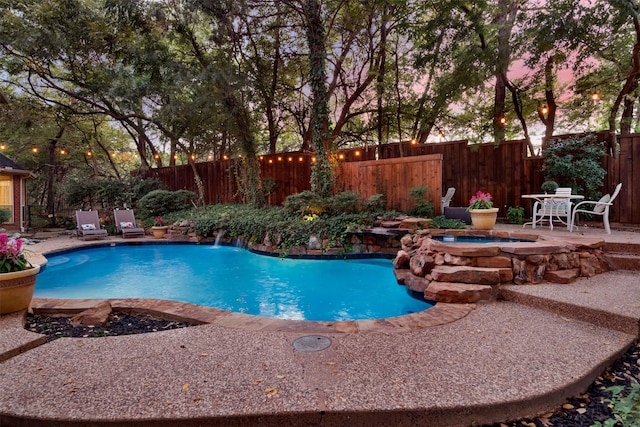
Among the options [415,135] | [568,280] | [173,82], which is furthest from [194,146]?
[568,280]

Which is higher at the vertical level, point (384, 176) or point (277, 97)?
point (277, 97)

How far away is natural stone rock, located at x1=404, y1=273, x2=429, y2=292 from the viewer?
4.09 meters

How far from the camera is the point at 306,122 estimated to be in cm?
1381

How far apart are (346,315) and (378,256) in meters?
3.02

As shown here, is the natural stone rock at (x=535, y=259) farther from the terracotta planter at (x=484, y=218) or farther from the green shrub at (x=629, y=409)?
the green shrub at (x=629, y=409)

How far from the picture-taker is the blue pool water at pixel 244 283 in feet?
13.9

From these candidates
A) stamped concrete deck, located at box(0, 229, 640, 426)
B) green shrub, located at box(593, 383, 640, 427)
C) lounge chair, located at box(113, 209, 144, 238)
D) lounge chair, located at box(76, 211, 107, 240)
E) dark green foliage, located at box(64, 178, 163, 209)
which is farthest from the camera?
dark green foliage, located at box(64, 178, 163, 209)

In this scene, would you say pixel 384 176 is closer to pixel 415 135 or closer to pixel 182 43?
pixel 415 135

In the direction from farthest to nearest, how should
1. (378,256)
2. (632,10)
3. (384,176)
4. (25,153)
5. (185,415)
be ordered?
(25,153) < (384,176) < (378,256) < (632,10) < (185,415)

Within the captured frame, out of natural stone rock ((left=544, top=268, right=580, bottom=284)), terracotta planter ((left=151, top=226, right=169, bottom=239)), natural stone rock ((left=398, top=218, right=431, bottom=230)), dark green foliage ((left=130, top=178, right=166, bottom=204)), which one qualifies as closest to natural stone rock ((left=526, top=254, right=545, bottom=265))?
natural stone rock ((left=544, top=268, right=580, bottom=284))

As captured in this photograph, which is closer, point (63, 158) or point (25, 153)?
point (25, 153)

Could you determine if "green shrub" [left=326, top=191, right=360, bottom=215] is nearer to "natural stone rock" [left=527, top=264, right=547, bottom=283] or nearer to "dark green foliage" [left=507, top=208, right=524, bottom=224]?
"dark green foliage" [left=507, top=208, right=524, bottom=224]

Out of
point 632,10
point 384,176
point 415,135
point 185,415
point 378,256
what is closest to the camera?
point 185,415

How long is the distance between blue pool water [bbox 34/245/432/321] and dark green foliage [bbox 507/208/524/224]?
131 inches
